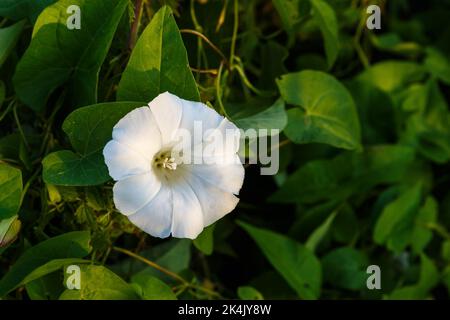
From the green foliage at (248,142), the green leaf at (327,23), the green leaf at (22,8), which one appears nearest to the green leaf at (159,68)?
Result: the green foliage at (248,142)

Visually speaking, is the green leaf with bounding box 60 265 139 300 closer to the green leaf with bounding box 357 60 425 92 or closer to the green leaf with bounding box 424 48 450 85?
the green leaf with bounding box 357 60 425 92

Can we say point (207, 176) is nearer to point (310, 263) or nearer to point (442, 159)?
point (310, 263)

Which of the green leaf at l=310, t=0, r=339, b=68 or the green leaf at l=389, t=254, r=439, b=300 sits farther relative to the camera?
the green leaf at l=389, t=254, r=439, b=300

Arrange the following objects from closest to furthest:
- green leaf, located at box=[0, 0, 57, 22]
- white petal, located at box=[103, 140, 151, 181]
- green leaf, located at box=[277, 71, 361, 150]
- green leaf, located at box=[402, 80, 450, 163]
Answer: white petal, located at box=[103, 140, 151, 181] < green leaf, located at box=[0, 0, 57, 22] < green leaf, located at box=[277, 71, 361, 150] < green leaf, located at box=[402, 80, 450, 163]

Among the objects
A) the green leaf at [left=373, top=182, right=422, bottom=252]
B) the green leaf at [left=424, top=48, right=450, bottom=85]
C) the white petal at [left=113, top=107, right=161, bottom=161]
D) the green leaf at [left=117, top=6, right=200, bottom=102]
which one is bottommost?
the green leaf at [left=373, top=182, right=422, bottom=252]

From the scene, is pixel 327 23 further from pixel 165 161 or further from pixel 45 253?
pixel 45 253

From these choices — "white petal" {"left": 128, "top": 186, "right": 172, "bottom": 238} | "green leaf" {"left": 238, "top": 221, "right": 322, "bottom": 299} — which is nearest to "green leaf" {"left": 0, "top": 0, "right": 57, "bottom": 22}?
"white petal" {"left": 128, "top": 186, "right": 172, "bottom": 238}
